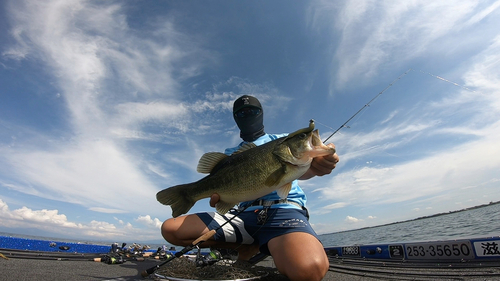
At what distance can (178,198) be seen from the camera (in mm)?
3799

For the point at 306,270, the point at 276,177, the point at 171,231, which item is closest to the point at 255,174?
the point at 276,177

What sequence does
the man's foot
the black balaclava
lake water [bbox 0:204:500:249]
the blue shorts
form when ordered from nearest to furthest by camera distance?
the blue shorts
the man's foot
the black balaclava
lake water [bbox 0:204:500:249]

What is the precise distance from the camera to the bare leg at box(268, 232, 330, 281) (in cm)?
322

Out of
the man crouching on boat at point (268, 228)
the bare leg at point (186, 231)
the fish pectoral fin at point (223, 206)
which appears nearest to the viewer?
the man crouching on boat at point (268, 228)

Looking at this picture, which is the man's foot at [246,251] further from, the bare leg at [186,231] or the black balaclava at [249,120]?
the black balaclava at [249,120]

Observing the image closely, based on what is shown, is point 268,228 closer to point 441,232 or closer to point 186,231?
point 186,231

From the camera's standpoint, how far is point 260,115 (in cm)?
530

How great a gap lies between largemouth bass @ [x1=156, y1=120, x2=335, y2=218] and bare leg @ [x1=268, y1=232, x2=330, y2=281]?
834 mm

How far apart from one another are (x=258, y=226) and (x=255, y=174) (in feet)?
4.42

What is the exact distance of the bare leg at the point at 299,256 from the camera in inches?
127

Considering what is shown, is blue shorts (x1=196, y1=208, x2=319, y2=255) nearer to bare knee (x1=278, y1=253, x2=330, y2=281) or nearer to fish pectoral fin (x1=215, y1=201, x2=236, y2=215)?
bare knee (x1=278, y1=253, x2=330, y2=281)

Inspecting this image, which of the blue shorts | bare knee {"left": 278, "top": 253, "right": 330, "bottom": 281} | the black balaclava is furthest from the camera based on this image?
the black balaclava

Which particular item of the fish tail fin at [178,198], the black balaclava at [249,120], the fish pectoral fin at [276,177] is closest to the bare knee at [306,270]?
the fish pectoral fin at [276,177]

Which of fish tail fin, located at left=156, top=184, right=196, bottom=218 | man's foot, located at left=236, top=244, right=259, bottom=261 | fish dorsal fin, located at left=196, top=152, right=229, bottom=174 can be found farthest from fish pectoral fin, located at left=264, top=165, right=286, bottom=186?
man's foot, located at left=236, top=244, right=259, bottom=261
